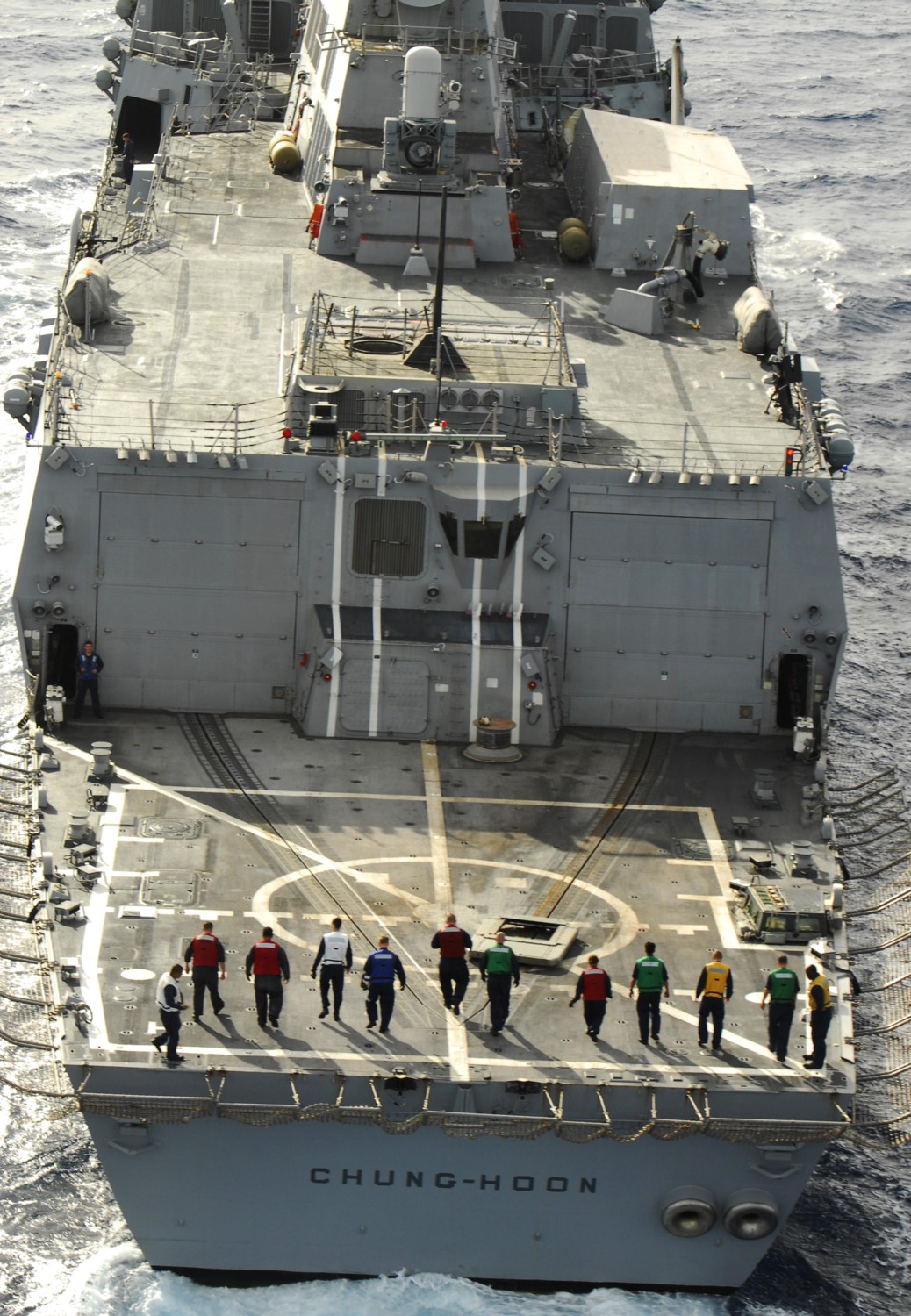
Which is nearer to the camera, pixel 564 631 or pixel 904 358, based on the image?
pixel 564 631

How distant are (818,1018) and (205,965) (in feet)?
18.4

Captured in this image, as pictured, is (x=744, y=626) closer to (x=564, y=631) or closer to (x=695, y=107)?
(x=564, y=631)

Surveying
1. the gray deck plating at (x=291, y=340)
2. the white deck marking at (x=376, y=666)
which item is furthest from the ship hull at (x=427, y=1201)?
the gray deck plating at (x=291, y=340)

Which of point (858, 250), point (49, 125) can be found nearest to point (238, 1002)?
point (858, 250)

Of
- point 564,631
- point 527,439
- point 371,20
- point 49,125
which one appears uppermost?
point 371,20

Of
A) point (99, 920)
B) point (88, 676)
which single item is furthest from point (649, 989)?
point (88, 676)

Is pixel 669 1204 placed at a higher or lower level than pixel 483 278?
lower

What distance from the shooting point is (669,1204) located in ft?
67.9

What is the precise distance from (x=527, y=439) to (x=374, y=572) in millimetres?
2568

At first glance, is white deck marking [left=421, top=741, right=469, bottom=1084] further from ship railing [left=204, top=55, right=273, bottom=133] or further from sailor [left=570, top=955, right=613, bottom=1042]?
ship railing [left=204, top=55, right=273, bottom=133]

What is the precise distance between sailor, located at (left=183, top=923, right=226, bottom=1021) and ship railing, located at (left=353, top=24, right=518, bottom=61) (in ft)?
57.3

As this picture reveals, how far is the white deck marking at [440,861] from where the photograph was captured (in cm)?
2067

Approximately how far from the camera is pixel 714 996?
20.7 metres

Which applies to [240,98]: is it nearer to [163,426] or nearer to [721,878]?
[163,426]
